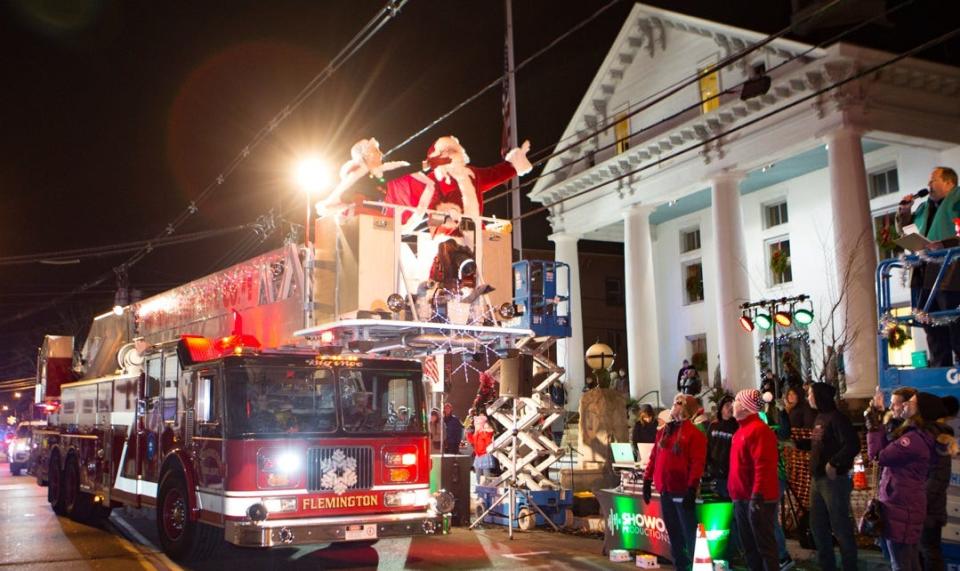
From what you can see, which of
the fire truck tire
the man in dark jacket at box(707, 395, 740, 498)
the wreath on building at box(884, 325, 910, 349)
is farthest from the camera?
the man in dark jacket at box(707, 395, 740, 498)

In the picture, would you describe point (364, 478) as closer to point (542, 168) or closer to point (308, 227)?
point (308, 227)

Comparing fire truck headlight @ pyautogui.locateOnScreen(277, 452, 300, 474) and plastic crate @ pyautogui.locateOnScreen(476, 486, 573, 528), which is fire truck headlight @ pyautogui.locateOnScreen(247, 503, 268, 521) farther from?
plastic crate @ pyautogui.locateOnScreen(476, 486, 573, 528)

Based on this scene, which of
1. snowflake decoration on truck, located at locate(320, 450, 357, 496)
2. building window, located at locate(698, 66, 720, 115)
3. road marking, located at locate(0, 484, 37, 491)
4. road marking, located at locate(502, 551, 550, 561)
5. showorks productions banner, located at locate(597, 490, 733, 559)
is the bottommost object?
road marking, located at locate(0, 484, 37, 491)

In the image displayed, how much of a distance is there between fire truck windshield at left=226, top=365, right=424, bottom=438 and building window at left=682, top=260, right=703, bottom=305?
2144 cm

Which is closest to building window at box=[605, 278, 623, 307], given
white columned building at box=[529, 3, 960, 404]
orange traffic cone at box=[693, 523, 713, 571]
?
white columned building at box=[529, 3, 960, 404]

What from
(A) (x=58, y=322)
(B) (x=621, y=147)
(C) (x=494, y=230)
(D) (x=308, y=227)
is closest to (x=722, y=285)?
(B) (x=621, y=147)

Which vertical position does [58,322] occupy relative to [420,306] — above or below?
above

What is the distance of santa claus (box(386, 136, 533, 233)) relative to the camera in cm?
1023

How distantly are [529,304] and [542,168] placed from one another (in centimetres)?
2143

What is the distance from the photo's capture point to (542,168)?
33281 mm

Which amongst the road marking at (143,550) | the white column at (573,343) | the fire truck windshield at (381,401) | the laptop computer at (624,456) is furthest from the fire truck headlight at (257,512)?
the white column at (573,343)

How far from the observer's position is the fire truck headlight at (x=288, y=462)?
28.7 feet

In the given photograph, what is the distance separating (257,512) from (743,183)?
2156 centimetres

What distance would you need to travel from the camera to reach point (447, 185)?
34.6 ft
